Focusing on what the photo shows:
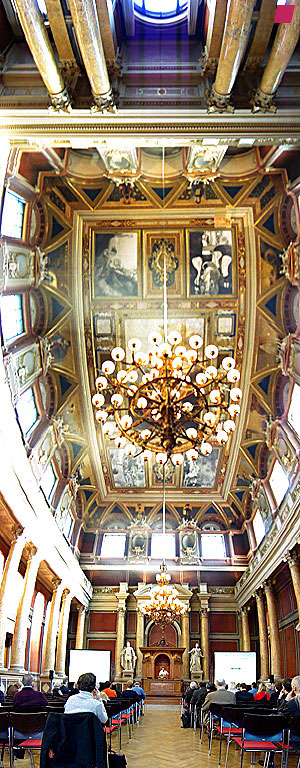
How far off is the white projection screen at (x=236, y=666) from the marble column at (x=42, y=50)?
1870 cm

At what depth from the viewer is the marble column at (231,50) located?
Result: 7.69 m

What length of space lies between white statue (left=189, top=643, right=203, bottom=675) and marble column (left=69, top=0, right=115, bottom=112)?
814 inches

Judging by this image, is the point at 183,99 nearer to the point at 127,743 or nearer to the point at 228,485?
the point at 127,743

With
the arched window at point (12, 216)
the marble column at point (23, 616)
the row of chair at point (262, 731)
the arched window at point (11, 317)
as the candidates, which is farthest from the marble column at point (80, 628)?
the row of chair at point (262, 731)

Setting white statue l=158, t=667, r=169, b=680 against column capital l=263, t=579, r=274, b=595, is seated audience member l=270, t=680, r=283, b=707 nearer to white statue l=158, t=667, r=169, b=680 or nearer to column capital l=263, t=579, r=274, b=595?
column capital l=263, t=579, r=274, b=595

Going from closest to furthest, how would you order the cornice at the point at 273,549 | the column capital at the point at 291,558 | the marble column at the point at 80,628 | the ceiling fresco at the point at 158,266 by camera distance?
the ceiling fresco at the point at 158,266
the column capital at the point at 291,558
the cornice at the point at 273,549
the marble column at the point at 80,628

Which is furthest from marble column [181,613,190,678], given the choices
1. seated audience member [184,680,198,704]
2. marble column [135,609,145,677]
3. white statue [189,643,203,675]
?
seated audience member [184,680,198,704]

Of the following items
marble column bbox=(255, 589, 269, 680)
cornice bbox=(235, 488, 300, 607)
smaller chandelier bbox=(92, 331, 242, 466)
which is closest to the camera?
smaller chandelier bbox=(92, 331, 242, 466)

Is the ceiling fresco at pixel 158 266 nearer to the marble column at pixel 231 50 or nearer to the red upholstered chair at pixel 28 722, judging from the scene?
the marble column at pixel 231 50

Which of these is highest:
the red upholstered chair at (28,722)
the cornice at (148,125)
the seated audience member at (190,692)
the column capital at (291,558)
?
the cornice at (148,125)

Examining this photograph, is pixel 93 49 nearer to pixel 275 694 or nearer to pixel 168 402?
pixel 168 402

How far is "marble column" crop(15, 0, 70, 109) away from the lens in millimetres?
7738

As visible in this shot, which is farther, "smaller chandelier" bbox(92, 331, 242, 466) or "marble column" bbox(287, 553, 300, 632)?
"marble column" bbox(287, 553, 300, 632)

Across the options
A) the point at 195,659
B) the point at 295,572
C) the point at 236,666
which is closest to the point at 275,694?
the point at 295,572
